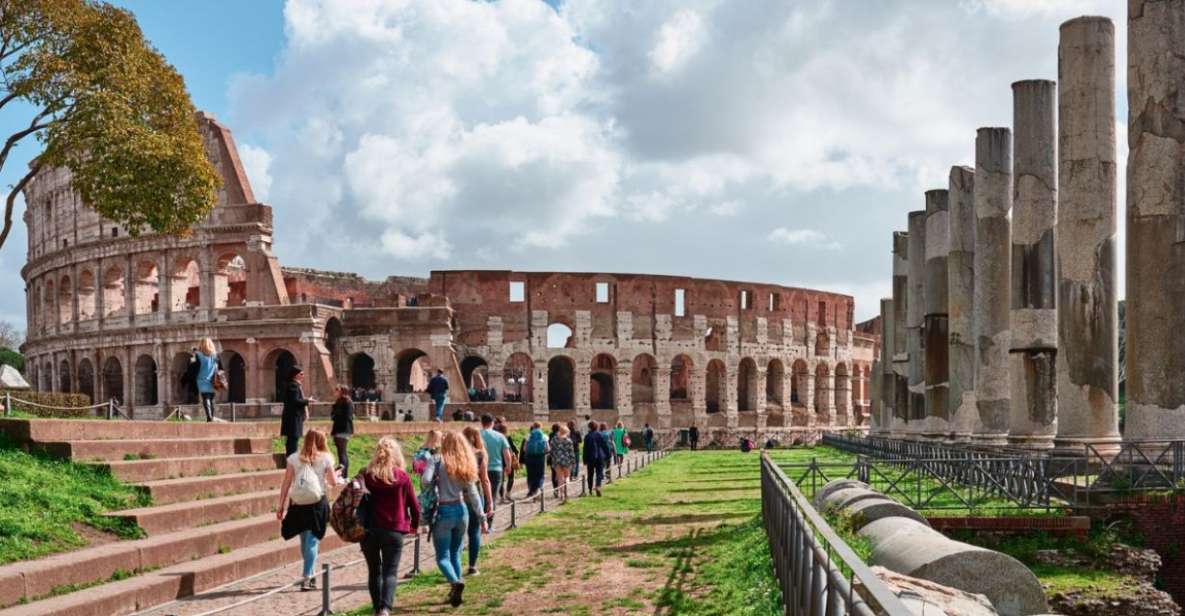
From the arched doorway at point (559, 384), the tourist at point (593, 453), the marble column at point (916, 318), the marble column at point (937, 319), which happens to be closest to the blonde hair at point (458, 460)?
the tourist at point (593, 453)

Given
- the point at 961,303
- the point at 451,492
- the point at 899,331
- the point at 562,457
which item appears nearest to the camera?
the point at 451,492

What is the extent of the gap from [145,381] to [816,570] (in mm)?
41926

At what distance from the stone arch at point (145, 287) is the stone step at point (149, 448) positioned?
2944 cm

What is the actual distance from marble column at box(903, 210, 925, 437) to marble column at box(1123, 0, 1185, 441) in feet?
44.8

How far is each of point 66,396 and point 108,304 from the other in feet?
70.3

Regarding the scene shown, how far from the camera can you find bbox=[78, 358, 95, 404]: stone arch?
144 feet

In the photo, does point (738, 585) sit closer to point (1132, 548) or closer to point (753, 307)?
point (1132, 548)

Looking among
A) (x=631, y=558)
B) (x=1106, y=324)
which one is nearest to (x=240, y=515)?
(x=631, y=558)

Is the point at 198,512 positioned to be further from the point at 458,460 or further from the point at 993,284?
the point at 993,284

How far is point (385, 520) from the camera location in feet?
26.1

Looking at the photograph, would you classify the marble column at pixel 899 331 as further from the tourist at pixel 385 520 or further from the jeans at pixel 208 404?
the tourist at pixel 385 520

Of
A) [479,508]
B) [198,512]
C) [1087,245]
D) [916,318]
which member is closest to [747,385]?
[916,318]

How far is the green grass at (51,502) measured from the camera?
9.27 meters

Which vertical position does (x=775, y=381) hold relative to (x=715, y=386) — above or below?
above
